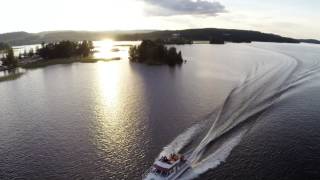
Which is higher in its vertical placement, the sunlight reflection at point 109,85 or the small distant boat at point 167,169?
the sunlight reflection at point 109,85

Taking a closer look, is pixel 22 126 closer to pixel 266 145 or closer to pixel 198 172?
pixel 198 172

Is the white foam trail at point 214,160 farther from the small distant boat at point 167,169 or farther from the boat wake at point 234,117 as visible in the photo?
the small distant boat at point 167,169

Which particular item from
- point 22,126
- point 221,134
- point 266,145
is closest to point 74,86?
point 22,126

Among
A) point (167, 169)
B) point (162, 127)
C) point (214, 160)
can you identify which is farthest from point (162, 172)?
point (162, 127)

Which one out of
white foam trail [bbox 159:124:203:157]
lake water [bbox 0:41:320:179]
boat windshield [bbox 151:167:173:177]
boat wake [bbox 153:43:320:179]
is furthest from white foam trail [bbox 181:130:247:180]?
white foam trail [bbox 159:124:203:157]

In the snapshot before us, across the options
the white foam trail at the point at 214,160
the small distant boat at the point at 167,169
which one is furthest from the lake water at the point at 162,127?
the small distant boat at the point at 167,169

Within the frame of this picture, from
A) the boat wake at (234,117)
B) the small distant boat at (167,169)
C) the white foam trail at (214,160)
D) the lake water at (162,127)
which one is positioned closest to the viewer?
the small distant boat at (167,169)
